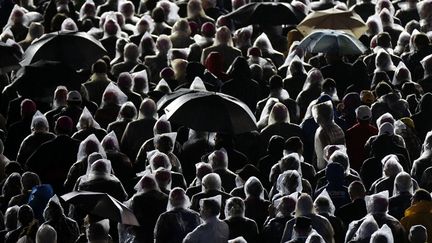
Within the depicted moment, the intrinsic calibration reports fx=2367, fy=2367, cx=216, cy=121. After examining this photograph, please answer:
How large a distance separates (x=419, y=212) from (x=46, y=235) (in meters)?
3.97

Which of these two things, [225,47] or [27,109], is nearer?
[27,109]

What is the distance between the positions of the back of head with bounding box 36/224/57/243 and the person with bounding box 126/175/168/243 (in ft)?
4.30

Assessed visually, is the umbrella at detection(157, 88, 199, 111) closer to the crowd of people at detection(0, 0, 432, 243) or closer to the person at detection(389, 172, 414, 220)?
the crowd of people at detection(0, 0, 432, 243)

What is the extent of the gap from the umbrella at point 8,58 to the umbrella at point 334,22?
4.70m

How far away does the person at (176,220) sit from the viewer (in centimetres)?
2439

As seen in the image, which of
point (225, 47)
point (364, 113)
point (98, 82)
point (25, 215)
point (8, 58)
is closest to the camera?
point (25, 215)

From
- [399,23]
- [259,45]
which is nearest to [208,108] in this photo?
[259,45]

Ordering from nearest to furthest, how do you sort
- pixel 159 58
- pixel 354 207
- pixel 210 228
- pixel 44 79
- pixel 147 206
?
pixel 210 228
pixel 147 206
pixel 354 207
pixel 44 79
pixel 159 58

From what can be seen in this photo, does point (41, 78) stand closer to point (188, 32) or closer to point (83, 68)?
point (83, 68)

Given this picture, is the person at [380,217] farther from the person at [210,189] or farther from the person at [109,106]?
the person at [109,106]

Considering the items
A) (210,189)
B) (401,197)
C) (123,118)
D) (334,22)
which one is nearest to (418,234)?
(401,197)

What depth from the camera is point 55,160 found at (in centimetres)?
2664

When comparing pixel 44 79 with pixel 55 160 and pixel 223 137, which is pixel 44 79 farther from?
pixel 223 137

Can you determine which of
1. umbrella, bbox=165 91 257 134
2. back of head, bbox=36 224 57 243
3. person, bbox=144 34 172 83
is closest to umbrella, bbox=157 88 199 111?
umbrella, bbox=165 91 257 134
